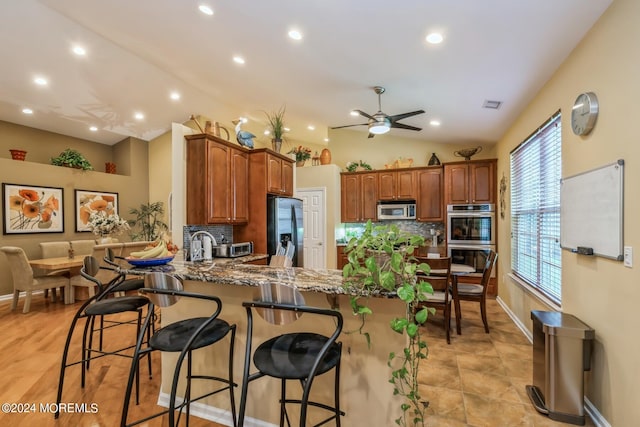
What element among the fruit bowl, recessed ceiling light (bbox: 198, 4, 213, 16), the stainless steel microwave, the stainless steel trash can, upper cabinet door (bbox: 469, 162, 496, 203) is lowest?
the stainless steel trash can

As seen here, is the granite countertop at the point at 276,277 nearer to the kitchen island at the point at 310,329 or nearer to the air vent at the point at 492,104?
the kitchen island at the point at 310,329

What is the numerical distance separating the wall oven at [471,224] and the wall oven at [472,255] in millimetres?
68

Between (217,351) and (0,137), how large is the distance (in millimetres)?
6299

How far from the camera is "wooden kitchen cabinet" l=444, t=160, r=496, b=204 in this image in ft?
16.1

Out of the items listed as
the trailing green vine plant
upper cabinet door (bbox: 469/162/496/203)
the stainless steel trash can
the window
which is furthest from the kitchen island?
upper cabinet door (bbox: 469/162/496/203)

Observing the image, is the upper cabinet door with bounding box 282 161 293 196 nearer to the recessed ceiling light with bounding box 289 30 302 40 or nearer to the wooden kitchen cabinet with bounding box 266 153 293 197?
the wooden kitchen cabinet with bounding box 266 153 293 197

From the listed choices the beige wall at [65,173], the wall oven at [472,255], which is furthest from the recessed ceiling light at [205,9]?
the beige wall at [65,173]

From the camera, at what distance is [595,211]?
1905mm

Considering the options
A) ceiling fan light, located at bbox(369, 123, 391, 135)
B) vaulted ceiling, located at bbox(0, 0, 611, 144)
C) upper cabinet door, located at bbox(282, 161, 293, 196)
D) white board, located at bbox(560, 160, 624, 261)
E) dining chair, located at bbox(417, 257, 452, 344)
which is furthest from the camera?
upper cabinet door, located at bbox(282, 161, 293, 196)

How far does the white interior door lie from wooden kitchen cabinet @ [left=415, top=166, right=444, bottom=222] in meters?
1.82

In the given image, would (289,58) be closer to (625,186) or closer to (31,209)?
(625,186)

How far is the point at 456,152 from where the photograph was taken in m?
5.34

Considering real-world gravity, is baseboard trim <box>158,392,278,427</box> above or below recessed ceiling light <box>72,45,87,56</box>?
below

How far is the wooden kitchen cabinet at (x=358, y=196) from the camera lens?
5.78 meters
